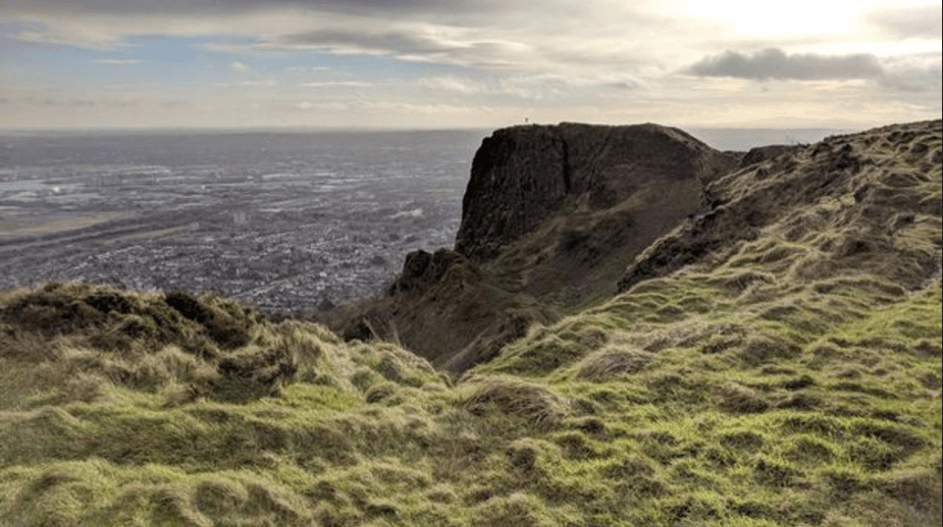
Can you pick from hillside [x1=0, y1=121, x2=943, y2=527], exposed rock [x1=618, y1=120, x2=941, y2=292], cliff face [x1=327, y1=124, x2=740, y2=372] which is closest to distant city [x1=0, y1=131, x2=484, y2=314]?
hillside [x1=0, y1=121, x2=943, y2=527]

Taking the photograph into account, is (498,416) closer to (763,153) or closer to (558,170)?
(763,153)

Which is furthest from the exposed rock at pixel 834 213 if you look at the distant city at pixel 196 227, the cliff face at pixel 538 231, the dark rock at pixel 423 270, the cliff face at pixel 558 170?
the distant city at pixel 196 227

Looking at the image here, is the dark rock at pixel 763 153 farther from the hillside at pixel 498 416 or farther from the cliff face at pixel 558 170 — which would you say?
the hillside at pixel 498 416

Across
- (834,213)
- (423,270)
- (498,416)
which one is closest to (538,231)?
(423,270)

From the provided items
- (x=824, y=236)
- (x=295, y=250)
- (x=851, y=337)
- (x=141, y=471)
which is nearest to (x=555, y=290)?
(x=824, y=236)

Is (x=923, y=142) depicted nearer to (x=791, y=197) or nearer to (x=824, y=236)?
(x=791, y=197)

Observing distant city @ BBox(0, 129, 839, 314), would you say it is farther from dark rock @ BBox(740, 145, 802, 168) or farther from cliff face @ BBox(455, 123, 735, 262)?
dark rock @ BBox(740, 145, 802, 168)

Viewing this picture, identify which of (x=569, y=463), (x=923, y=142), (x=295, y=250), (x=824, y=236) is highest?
(x=923, y=142)
